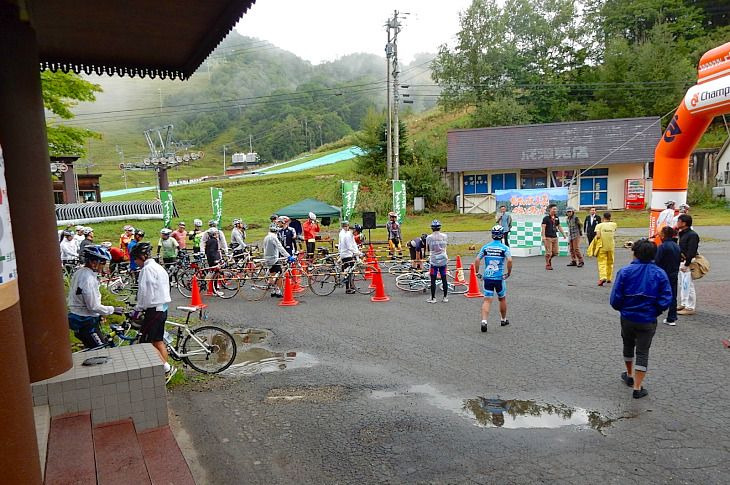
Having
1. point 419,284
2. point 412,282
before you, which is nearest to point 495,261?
point 419,284

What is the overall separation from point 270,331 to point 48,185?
479 cm

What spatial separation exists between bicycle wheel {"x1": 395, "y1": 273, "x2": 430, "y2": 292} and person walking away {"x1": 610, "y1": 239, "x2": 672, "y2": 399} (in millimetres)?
6644

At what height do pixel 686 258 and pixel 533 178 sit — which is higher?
pixel 533 178

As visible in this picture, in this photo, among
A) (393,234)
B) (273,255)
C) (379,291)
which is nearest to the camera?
(379,291)

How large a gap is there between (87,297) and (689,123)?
1240 cm

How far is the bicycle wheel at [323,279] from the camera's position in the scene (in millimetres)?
12695

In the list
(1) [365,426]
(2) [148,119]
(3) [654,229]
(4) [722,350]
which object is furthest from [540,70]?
(2) [148,119]

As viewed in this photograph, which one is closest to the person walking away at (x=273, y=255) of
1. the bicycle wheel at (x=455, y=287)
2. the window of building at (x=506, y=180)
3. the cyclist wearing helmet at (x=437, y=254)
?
the cyclist wearing helmet at (x=437, y=254)

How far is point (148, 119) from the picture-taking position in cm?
15375

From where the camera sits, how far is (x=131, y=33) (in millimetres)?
6020

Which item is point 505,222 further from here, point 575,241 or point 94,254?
point 94,254

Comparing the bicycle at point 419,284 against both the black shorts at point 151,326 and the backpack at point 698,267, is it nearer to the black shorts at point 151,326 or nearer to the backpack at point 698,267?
the backpack at point 698,267

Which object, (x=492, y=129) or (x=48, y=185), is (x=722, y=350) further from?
(x=492, y=129)

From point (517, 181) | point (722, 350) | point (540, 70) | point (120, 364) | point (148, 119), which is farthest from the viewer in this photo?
point (148, 119)
